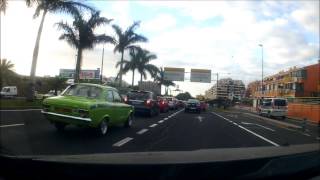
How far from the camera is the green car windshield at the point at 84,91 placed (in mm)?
14992

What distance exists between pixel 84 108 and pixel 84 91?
1.71 metres

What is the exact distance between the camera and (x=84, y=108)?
13.5m

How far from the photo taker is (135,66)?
71062 millimetres

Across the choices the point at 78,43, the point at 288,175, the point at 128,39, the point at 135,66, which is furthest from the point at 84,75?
the point at 288,175

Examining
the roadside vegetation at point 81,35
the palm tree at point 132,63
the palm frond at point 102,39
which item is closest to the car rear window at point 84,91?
the roadside vegetation at point 81,35

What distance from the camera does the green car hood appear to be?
1361 cm

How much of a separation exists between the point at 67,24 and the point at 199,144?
31.3 metres

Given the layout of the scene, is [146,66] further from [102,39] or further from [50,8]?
[50,8]

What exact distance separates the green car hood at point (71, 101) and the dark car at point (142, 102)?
1519cm

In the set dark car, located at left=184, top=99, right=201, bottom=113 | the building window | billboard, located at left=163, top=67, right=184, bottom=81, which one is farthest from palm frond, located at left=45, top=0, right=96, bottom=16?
the building window

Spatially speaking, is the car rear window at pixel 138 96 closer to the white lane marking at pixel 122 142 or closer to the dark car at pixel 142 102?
the dark car at pixel 142 102

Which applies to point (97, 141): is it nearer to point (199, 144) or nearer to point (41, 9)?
point (199, 144)

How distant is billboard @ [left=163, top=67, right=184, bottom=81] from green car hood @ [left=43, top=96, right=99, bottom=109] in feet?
233

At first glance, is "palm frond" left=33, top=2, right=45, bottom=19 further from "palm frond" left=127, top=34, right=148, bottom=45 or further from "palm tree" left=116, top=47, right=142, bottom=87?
"palm tree" left=116, top=47, right=142, bottom=87
